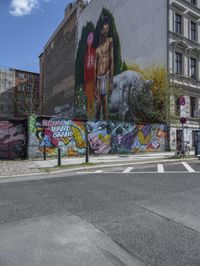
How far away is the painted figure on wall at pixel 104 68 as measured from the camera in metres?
33.8

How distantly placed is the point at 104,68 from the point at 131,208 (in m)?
30.5

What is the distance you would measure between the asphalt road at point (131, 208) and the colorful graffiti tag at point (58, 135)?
780 cm

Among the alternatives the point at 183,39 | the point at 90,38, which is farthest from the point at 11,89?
the point at 183,39

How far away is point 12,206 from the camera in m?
6.24

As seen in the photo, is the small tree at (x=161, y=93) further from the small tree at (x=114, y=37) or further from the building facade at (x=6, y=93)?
the building facade at (x=6, y=93)

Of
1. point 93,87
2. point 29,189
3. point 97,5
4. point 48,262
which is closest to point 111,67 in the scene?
point 93,87

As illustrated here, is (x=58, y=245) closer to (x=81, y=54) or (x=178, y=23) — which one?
(x=178, y=23)

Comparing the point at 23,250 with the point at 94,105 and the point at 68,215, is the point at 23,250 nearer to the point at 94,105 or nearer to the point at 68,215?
the point at 68,215

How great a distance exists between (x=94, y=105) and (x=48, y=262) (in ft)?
110

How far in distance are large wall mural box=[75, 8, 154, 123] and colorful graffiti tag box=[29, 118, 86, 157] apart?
858 centimetres

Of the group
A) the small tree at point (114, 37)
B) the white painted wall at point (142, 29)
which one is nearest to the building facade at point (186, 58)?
the white painted wall at point (142, 29)

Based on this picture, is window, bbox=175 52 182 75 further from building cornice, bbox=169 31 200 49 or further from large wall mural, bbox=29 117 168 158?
large wall mural, bbox=29 117 168 158

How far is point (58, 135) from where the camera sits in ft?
59.9

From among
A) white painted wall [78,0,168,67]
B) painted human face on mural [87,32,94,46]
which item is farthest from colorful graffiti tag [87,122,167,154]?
painted human face on mural [87,32,94,46]
